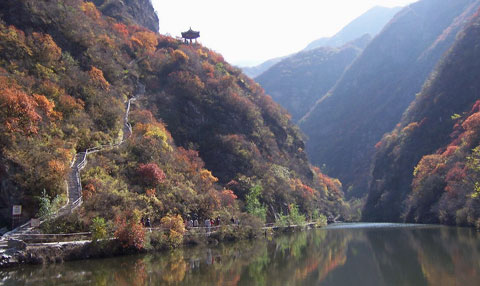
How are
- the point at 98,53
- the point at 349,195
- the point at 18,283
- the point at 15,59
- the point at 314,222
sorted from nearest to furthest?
the point at 18,283 < the point at 15,59 < the point at 98,53 < the point at 314,222 < the point at 349,195

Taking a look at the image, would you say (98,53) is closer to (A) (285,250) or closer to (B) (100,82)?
(B) (100,82)

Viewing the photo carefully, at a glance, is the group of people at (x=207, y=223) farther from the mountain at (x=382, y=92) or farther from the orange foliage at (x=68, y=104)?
the mountain at (x=382, y=92)

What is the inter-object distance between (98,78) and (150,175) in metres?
19.4

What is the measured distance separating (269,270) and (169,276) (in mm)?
5603

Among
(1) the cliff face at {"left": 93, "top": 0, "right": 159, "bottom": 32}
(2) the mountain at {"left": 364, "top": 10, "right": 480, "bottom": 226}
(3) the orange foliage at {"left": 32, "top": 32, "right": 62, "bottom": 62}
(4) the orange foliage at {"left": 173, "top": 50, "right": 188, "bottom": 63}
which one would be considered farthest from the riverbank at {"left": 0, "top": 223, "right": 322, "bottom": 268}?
(1) the cliff face at {"left": 93, "top": 0, "right": 159, "bottom": 32}

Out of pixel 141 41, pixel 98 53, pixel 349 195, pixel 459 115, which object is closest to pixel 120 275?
pixel 98 53

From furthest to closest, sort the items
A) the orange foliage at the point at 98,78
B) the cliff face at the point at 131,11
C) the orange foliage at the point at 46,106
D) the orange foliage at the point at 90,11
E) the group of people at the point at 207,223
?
the cliff face at the point at 131,11
the orange foliage at the point at 90,11
the orange foliage at the point at 98,78
the group of people at the point at 207,223
the orange foliage at the point at 46,106

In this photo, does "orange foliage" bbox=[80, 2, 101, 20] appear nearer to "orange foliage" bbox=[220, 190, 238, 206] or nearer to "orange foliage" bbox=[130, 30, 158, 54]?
"orange foliage" bbox=[130, 30, 158, 54]

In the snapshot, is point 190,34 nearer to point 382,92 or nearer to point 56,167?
point 56,167

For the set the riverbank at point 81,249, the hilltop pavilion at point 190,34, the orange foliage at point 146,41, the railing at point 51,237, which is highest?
the hilltop pavilion at point 190,34

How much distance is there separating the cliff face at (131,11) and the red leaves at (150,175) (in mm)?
58020

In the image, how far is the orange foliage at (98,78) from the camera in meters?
49.8

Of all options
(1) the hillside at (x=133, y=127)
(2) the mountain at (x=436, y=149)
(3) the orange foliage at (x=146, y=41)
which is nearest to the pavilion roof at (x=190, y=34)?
(1) the hillside at (x=133, y=127)

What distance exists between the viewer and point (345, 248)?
109 feet
